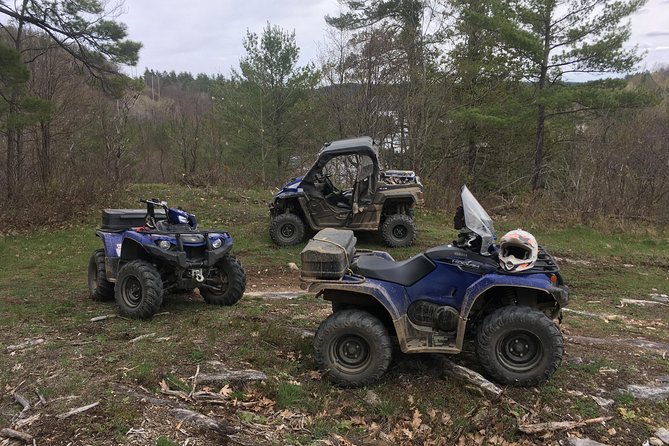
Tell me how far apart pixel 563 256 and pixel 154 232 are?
28.2ft

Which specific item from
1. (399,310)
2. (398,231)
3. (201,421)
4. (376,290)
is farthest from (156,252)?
(398,231)

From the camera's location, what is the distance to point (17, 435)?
3.22m

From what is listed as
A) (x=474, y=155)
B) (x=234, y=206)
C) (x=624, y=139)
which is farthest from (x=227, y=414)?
(x=474, y=155)

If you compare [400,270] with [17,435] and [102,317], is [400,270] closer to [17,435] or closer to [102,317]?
[17,435]

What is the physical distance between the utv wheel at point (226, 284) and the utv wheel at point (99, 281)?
56.5 inches

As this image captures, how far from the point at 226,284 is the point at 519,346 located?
3.90 metres

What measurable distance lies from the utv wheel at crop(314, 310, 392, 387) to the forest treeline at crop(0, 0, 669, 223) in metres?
9.77

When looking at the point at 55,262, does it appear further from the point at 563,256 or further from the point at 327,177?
the point at 563,256

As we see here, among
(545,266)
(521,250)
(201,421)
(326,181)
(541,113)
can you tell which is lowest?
(201,421)

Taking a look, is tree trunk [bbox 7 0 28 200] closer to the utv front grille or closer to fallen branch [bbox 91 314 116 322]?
fallen branch [bbox 91 314 116 322]

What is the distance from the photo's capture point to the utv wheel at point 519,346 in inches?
157

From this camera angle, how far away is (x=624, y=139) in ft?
57.2

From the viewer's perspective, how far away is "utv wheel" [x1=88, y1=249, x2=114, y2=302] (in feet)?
22.6

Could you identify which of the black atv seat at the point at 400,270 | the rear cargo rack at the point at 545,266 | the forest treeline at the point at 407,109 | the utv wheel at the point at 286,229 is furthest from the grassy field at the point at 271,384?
the forest treeline at the point at 407,109
